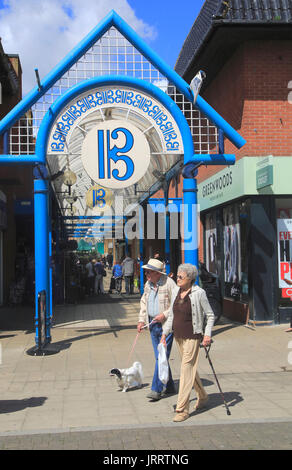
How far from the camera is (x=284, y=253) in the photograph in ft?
40.6

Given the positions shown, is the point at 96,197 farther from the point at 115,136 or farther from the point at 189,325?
the point at 189,325

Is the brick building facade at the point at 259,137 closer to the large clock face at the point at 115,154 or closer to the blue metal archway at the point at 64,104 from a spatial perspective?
the blue metal archway at the point at 64,104

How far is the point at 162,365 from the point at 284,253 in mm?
6799

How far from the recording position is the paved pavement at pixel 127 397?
16.9 ft

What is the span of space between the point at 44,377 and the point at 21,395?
99cm

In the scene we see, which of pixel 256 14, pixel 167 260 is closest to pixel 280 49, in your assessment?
pixel 256 14

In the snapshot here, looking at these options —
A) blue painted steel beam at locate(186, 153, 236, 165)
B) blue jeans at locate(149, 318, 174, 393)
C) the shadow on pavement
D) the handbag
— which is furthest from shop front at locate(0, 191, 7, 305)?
the handbag

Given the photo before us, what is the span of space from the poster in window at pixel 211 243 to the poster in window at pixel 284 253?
10.6ft

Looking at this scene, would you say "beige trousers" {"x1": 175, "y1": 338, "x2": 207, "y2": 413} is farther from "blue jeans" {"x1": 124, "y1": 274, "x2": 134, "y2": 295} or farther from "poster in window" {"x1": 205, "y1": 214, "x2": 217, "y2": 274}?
"blue jeans" {"x1": 124, "y1": 274, "x2": 134, "y2": 295}

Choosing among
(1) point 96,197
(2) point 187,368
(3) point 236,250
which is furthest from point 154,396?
(1) point 96,197

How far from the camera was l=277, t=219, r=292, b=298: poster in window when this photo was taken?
12281 millimetres

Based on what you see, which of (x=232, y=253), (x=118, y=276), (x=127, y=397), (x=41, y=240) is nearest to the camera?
(x=127, y=397)

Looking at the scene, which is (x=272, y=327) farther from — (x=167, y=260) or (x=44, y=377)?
(x=44, y=377)
